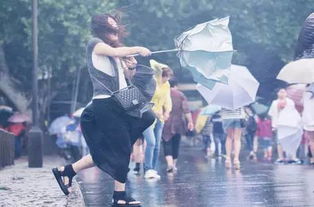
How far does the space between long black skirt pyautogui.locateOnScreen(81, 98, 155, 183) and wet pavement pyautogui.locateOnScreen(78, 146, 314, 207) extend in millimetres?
691

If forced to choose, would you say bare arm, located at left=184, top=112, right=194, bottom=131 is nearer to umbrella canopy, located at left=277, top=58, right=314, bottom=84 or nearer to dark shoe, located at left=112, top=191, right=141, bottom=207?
umbrella canopy, located at left=277, top=58, right=314, bottom=84

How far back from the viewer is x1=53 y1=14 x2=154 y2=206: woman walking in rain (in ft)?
23.8

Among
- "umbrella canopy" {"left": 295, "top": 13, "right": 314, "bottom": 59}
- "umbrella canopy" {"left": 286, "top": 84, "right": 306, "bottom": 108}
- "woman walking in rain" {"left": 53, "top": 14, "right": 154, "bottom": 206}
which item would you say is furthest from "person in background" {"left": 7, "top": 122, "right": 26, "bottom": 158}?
"woman walking in rain" {"left": 53, "top": 14, "right": 154, "bottom": 206}

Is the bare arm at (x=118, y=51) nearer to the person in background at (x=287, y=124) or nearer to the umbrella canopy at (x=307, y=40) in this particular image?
the umbrella canopy at (x=307, y=40)

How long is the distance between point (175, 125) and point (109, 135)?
6.25m

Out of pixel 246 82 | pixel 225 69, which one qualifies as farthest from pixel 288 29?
pixel 225 69

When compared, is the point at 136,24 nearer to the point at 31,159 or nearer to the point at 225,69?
the point at 31,159

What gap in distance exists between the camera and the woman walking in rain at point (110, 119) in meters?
7.25

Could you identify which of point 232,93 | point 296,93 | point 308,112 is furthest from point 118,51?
point 296,93

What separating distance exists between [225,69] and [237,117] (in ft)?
18.5

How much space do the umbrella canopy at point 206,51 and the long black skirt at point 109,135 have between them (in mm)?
1029

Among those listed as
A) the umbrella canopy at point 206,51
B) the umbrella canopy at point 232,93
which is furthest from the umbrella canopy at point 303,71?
the umbrella canopy at point 232,93

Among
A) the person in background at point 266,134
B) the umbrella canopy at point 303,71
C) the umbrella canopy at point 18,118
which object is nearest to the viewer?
the umbrella canopy at point 303,71

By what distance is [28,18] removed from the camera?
2216cm
